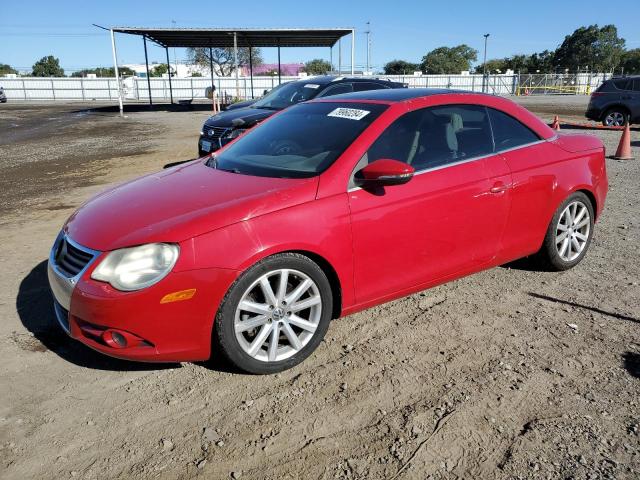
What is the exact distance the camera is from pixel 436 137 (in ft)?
12.8

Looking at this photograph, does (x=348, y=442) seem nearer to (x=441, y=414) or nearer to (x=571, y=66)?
(x=441, y=414)

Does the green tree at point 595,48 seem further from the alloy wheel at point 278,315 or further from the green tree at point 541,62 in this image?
the alloy wheel at point 278,315

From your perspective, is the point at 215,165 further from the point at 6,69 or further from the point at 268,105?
the point at 6,69

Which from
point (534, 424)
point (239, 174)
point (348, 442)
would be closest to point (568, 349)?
point (534, 424)

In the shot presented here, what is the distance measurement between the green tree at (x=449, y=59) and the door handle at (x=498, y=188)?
95.2m

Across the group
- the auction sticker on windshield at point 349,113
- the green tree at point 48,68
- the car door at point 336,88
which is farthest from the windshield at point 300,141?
the green tree at point 48,68

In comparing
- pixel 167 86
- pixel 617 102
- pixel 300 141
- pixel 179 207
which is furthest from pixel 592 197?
pixel 167 86

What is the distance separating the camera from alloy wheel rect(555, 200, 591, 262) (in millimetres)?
4598

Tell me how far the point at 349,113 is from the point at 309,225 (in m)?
1.21

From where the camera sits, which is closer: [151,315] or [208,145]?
[151,315]

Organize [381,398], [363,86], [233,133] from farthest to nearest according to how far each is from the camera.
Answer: [363,86] < [233,133] < [381,398]

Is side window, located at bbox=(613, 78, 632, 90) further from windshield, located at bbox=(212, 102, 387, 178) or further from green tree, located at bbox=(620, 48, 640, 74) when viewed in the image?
green tree, located at bbox=(620, 48, 640, 74)

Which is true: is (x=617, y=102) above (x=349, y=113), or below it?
below

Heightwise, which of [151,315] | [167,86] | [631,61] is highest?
[631,61]
